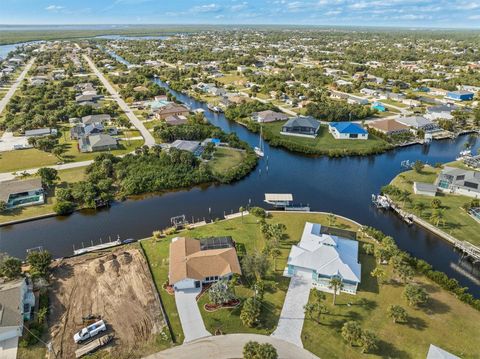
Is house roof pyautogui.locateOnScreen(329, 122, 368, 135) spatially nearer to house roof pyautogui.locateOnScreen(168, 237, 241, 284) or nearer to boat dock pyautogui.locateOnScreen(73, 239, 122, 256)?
house roof pyautogui.locateOnScreen(168, 237, 241, 284)

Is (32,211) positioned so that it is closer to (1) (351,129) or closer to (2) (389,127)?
(1) (351,129)

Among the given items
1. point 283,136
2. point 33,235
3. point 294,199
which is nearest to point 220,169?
point 294,199

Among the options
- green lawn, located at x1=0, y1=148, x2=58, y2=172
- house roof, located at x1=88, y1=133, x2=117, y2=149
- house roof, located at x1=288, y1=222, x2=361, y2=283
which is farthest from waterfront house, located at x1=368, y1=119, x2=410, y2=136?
green lawn, located at x1=0, y1=148, x2=58, y2=172

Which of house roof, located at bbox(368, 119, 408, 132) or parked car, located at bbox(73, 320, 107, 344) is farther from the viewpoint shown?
house roof, located at bbox(368, 119, 408, 132)

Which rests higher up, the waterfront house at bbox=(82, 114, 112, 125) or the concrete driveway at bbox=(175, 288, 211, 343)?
the waterfront house at bbox=(82, 114, 112, 125)

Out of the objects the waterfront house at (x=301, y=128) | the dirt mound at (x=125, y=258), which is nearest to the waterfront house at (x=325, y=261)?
the dirt mound at (x=125, y=258)

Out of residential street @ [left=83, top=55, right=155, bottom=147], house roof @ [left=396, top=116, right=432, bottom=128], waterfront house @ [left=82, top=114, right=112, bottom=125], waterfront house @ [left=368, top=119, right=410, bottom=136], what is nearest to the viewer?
residential street @ [left=83, top=55, right=155, bottom=147]

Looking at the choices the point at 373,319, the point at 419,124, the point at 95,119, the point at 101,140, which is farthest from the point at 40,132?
the point at 419,124

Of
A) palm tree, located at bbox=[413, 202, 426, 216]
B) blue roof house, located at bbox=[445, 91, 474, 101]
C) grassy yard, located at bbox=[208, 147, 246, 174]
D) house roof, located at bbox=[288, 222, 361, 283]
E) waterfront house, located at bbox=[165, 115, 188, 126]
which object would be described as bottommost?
palm tree, located at bbox=[413, 202, 426, 216]
